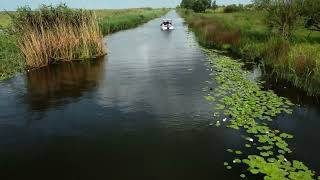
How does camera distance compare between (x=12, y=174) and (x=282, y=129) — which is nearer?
(x=12, y=174)

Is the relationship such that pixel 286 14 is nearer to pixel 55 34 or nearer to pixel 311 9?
pixel 311 9

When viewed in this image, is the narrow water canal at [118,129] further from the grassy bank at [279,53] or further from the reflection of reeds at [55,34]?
the reflection of reeds at [55,34]

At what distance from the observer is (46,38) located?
24750 millimetres

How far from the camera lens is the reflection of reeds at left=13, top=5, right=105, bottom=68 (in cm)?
2395

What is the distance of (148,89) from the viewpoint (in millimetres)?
18625

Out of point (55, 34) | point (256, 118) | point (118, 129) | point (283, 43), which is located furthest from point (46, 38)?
point (256, 118)

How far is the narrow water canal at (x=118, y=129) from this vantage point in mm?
9984

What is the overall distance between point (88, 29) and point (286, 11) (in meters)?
15.5

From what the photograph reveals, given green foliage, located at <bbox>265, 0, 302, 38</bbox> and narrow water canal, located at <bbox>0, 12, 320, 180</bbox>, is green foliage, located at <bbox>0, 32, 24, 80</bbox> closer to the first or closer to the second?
narrow water canal, located at <bbox>0, 12, 320, 180</bbox>

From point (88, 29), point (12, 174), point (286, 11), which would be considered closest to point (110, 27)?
point (88, 29)

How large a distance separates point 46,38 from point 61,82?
5.44 m

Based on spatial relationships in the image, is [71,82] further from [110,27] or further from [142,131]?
[110,27]

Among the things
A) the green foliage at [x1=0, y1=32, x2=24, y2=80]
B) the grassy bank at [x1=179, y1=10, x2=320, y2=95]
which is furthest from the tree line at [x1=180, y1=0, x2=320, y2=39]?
the green foliage at [x1=0, y1=32, x2=24, y2=80]

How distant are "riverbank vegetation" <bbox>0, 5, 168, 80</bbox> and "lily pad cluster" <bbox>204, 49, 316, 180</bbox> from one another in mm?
11523
